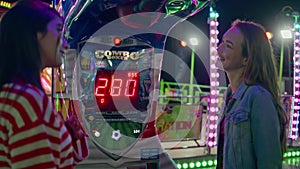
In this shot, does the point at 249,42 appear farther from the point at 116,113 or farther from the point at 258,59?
the point at 116,113

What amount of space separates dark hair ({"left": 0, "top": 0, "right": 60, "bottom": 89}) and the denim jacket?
101 centimetres

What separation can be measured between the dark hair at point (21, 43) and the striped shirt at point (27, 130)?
48 mm

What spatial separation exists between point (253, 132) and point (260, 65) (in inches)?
12.9

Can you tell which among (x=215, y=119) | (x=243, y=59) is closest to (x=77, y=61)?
(x=243, y=59)

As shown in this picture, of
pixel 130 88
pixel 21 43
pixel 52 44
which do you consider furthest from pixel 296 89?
pixel 21 43

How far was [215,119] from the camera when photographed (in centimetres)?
562

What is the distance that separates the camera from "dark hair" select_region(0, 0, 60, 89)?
132 cm

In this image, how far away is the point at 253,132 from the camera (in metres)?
1.89

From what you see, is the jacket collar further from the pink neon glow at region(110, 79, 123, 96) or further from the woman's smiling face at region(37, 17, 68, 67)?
the pink neon glow at region(110, 79, 123, 96)

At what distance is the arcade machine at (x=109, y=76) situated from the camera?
327 cm

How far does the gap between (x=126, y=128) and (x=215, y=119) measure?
251 centimetres

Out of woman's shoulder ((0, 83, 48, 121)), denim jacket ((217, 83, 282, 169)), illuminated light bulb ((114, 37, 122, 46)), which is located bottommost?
denim jacket ((217, 83, 282, 169))

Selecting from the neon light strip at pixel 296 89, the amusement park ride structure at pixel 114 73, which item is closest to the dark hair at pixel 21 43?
the amusement park ride structure at pixel 114 73

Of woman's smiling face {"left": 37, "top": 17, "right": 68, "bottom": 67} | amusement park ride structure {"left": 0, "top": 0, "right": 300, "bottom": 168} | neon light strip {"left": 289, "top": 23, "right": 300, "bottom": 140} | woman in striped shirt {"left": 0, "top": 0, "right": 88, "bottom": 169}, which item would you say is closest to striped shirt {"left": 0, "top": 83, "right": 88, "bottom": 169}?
woman in striped shirt {"left": 0, "top": 0, "right": 88, "bottom": 169}
